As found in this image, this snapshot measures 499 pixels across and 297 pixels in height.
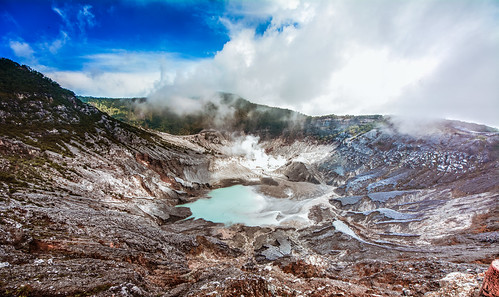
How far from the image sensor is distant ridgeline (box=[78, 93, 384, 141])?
473ft

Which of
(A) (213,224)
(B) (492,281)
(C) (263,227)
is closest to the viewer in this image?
(B) (492,281)

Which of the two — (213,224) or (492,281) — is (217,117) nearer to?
(213,224)

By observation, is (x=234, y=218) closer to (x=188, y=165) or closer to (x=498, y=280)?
(x=188, y=165)

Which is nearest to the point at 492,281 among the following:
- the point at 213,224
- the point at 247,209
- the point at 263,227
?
the point at 263,227

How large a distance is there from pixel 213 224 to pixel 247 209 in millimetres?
13005

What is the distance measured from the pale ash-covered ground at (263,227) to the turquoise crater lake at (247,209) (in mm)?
2690

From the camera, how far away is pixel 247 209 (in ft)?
183

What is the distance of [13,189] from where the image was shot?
26.1 m

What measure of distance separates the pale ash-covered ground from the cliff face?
0.18 m

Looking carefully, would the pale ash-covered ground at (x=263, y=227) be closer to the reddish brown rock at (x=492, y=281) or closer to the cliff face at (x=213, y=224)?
the cliff face at (x=213, y=224)

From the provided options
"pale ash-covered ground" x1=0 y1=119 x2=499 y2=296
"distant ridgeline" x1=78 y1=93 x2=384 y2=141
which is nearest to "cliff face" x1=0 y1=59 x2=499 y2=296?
"pale ash-covered ground" x1=0 y1=119 x2=499 y2=296

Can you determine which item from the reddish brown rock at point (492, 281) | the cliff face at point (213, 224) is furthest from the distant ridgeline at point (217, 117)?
the reddish brown rock at point (492, 281)

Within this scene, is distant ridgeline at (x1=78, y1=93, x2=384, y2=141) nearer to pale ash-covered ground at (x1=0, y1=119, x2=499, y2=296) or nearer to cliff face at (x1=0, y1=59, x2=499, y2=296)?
cliff face at (x1=0, y1=59, x2=499, y2=296)

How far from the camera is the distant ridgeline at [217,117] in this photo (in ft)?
473
